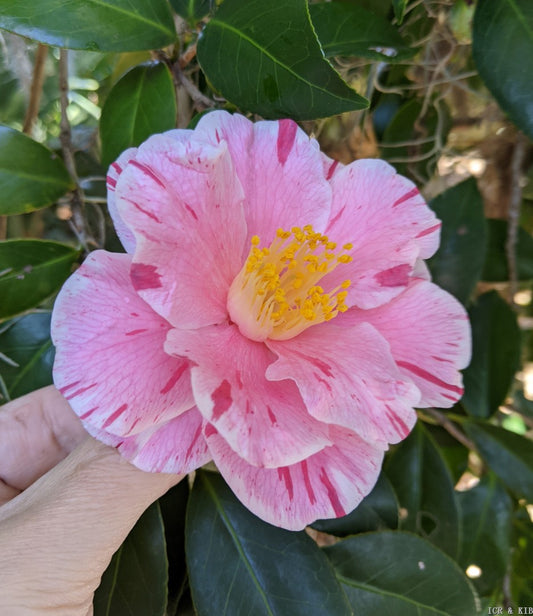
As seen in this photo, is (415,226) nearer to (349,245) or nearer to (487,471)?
(349,245)

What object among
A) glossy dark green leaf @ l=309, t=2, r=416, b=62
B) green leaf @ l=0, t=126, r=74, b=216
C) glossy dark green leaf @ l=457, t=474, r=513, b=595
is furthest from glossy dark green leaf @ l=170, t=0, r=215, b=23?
glossy dark green leaf @ l=457, t=474, r=513, b=595

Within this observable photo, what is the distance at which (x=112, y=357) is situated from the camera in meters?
0.52

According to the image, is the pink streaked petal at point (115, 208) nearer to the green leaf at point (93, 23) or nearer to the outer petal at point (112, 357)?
the outer petal at point (112, 357)

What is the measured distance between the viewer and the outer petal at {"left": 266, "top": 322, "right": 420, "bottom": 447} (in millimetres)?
525

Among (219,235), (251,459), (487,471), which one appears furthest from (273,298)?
(487,471)

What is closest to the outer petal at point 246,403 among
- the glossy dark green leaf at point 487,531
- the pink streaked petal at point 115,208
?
the pink streaked petal at point 115,208

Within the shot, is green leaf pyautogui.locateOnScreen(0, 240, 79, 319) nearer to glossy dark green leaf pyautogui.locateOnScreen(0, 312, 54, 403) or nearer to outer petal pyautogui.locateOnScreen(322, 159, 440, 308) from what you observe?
glossy dark green leaf pyautogui.locateOnScreen(0, 312, 54, 403)

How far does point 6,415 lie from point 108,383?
9.8 inches

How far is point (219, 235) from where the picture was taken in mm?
577

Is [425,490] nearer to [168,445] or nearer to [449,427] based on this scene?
[449,427]

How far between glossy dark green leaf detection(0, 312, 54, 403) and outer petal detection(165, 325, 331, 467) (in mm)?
304

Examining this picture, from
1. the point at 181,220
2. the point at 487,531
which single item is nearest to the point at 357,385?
the point at 181,220

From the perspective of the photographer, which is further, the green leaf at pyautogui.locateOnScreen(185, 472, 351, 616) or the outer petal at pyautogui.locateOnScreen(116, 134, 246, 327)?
the green leaf at pyautogui.locateOnScreen(185, 472, 351, 616)

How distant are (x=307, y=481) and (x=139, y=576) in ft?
0.94
